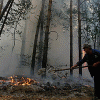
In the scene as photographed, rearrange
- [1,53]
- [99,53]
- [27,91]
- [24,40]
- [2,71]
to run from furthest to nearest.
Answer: [24,40]
[1,53]
[2,71]
[27,91]
[99,53]

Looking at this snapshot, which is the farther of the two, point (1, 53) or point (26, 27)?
point (26, 27)

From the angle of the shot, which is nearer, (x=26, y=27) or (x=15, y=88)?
(x=15, y=88)

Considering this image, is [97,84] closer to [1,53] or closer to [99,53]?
[99,53]

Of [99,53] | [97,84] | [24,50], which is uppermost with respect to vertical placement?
[24,50]

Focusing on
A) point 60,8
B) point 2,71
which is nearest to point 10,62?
point 2,71

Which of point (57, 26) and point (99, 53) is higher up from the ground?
point (57, 26)

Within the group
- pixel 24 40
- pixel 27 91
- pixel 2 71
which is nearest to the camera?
pixel 27 91

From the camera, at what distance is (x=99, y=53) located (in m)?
3.04

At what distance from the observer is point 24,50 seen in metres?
14.1

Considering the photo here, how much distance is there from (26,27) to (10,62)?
6279 millimetres

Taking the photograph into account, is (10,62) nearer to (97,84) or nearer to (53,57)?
(53,57)

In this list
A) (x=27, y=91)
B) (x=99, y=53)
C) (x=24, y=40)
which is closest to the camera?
(x=99, y=53)

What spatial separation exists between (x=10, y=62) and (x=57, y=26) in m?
9.04

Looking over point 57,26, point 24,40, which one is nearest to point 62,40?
point 57,26
